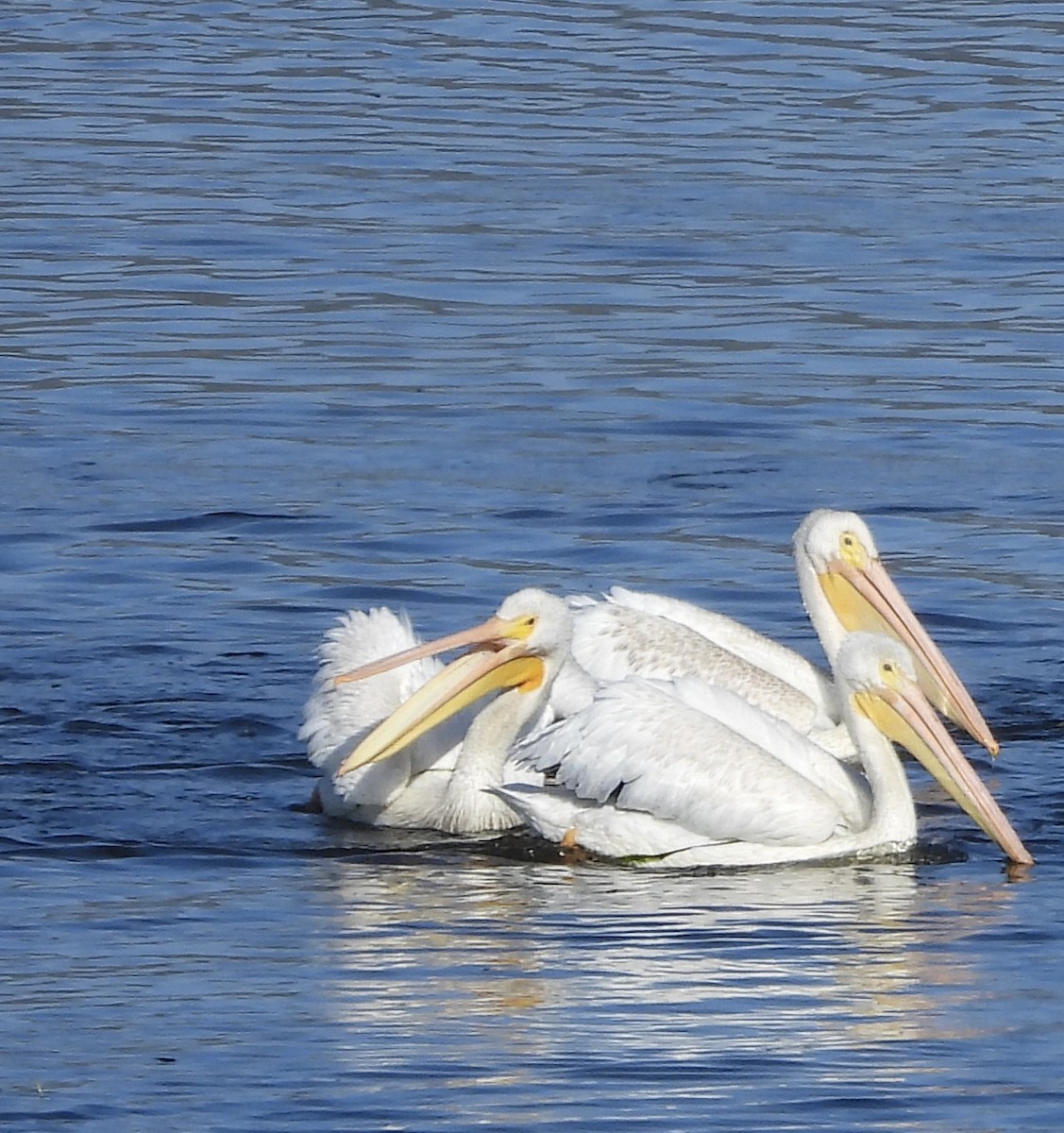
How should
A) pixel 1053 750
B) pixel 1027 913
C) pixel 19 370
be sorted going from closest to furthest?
pixel 1027 913 → pixel 1053 750 → pixel 19 370

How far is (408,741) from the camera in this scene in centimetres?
789

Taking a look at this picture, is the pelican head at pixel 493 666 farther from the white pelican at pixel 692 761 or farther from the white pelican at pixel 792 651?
the white pelican at pixel 792 651

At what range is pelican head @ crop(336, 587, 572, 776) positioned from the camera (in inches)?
309

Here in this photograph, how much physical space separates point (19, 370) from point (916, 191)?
5717 millimetres

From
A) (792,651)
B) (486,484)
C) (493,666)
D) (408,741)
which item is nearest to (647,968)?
(408,741)

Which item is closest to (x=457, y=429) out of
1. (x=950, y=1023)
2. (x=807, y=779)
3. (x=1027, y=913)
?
(x=807, y=779)

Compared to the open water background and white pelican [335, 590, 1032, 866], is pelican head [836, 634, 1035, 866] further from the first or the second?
the open water background

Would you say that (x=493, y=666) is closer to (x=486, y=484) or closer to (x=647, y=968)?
(x=647, y=968)

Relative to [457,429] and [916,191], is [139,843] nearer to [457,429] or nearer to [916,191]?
[457,429]

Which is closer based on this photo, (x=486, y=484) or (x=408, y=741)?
(x=408, y=741)

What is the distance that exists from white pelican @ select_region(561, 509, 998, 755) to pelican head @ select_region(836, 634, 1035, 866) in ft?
1.75

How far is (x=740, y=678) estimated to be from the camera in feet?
28.6

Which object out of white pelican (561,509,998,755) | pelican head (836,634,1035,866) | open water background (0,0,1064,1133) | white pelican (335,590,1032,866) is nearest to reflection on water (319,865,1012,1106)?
open water background (0,0,1064,1133)

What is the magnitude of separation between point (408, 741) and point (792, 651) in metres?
1.69
